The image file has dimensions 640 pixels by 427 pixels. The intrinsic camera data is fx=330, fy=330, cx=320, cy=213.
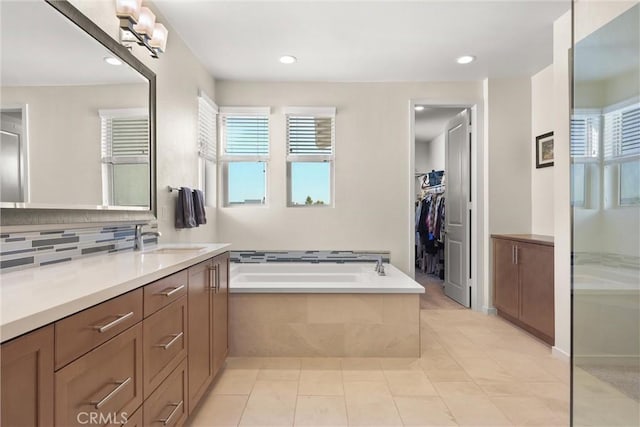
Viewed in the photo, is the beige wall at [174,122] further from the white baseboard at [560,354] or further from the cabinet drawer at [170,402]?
the white baseboard at [560,354]

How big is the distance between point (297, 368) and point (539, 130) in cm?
338

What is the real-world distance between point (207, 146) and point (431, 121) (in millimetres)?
3560

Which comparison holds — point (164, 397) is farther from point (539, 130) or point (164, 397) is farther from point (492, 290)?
point (539, 130)

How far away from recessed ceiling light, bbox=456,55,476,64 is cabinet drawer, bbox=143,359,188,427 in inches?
132

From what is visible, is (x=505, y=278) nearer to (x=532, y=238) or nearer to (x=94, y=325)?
(x=532, y=238)

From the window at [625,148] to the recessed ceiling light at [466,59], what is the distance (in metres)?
1.62

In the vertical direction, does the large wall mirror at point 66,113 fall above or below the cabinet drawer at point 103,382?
above

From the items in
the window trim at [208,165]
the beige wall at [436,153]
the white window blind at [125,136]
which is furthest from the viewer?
the beige wall at [436,153]

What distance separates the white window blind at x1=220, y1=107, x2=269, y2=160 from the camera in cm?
376

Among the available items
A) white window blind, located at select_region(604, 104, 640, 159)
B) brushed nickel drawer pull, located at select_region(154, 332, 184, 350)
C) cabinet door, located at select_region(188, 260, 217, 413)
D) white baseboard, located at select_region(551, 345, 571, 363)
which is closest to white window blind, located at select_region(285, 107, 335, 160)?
cabinet door, located at select_region(188, 260, 217, 413)

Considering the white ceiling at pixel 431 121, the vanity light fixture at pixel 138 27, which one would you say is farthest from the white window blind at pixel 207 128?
the white ceiling at pixel 431 121

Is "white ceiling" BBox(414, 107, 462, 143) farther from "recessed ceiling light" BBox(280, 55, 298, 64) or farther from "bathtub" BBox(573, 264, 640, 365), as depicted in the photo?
"bathtub" BBox(573, 264, 640, 365)

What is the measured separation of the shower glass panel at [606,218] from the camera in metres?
1.70

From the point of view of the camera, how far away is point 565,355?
96.0 inches
